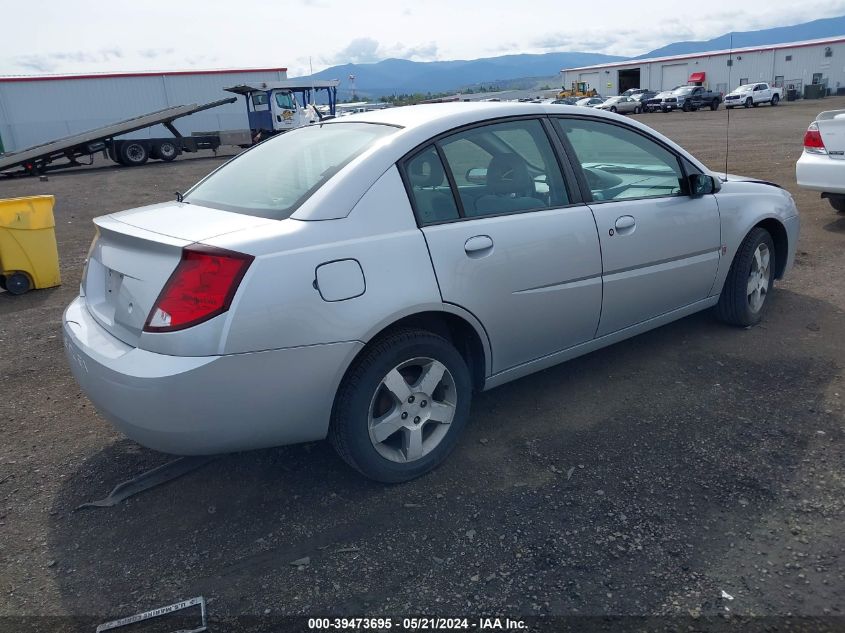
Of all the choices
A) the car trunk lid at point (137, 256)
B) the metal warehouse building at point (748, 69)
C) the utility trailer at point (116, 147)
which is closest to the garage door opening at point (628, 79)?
the metal warehouse building at point (748, 69)

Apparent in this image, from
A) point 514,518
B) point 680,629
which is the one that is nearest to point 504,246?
point 514,518

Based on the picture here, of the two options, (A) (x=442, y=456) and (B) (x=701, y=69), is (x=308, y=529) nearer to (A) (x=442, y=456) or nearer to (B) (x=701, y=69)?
(A) (x=442, y=456)

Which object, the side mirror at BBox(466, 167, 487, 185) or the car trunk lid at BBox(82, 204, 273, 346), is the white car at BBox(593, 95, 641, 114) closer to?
the side mirror at BBox(466, 167, 487, 185)

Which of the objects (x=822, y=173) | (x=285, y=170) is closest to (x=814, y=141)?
(x=822, y=173)

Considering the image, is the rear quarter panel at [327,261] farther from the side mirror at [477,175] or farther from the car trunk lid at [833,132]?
the car trunk lid at [833,132]

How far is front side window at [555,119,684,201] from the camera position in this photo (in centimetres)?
379

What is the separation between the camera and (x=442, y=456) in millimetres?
3266

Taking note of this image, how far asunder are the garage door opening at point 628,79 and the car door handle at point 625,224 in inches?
2811

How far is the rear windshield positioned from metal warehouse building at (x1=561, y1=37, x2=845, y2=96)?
5145cm

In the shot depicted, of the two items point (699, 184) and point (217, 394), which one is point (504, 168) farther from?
point (217, 394)

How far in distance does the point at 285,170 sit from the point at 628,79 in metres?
73.4

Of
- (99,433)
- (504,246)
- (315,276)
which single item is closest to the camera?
(315,276)

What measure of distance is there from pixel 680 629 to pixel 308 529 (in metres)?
1.48

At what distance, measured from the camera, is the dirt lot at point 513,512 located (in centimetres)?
247
